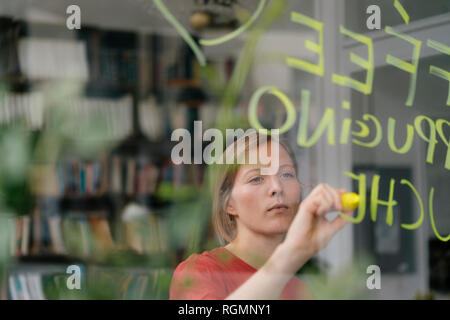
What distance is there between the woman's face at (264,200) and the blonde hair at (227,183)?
0.03 m

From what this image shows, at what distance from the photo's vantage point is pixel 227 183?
2672 mm

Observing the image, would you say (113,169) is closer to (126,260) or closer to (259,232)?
(126,260)

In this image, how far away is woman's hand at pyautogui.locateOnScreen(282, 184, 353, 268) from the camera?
262 cm

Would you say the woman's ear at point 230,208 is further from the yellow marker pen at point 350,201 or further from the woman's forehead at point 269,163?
the yellow marker pen at point 350,201

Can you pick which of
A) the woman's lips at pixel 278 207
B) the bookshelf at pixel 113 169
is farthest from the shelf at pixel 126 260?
the woman's lips at pixel 278 207

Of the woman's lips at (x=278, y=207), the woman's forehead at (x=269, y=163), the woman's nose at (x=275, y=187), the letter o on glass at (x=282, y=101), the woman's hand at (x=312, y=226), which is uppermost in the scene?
the letter o on glass at (x=282, y=101)

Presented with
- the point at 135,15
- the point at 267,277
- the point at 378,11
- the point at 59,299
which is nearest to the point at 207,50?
the point at 135,15

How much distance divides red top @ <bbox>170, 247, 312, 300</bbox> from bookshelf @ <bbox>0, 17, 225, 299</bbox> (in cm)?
7

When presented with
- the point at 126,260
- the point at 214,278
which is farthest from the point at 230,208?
the point at 126,260

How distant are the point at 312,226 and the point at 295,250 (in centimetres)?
14

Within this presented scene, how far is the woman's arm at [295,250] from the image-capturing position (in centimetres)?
260

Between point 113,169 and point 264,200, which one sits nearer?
point 264,200

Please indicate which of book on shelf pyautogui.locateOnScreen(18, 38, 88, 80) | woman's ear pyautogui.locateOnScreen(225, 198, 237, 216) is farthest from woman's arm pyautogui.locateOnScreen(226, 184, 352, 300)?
book on shelf pyautogui.locateOnScreen(18, 38, 88, 80)

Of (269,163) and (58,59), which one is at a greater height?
(58,59)
